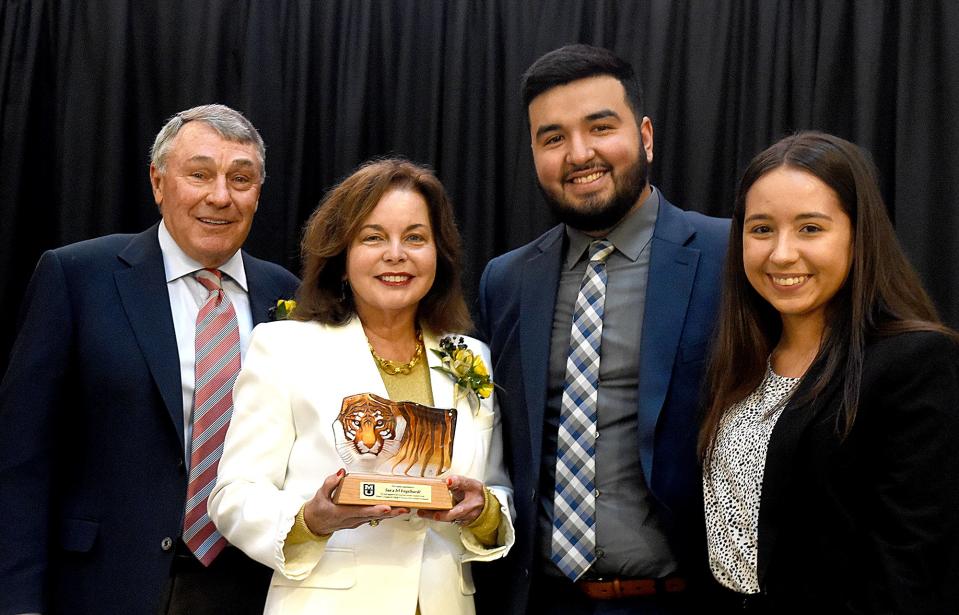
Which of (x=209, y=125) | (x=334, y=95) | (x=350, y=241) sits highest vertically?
(x=334, y=95)

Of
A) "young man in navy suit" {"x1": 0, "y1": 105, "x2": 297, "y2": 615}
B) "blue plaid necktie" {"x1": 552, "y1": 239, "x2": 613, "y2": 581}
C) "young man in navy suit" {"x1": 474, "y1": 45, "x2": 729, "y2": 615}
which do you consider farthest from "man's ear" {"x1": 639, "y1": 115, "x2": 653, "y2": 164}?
"young man in navy suit" {"x1": 0, "y1": 105, "x2": 297, "y2": 615}

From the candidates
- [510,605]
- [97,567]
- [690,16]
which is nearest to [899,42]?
[690,16]

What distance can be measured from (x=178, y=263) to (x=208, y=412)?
0.46m

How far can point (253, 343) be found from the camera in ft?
7.71

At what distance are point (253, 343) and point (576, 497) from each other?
86 centimetres

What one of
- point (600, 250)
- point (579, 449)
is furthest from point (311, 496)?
point (600, 250)

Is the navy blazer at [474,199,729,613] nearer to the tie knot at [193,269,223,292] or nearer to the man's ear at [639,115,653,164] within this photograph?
the man's ear at [639,115,653,164]

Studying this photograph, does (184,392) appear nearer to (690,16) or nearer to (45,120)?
(45,120)

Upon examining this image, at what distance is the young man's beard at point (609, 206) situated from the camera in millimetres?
2637

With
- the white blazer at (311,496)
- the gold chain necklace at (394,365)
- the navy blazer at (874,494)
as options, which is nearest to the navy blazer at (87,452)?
the white blazer at (311,496)

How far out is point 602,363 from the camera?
8.21ft

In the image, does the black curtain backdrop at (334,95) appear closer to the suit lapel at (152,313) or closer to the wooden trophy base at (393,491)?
the suit lapel at (152,313)

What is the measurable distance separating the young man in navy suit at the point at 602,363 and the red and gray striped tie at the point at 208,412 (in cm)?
72

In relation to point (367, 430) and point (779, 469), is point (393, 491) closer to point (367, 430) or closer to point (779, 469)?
point (367, 430)
